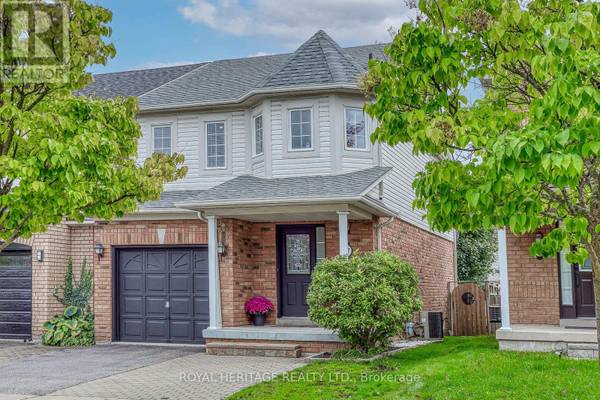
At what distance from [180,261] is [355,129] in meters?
5.26

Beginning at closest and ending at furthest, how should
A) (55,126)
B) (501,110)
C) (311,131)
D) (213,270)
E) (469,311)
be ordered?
(501,110) < (55,126) < (213,270) < (311,131) < (469,311)

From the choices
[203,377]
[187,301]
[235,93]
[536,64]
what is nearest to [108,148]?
[536,64]

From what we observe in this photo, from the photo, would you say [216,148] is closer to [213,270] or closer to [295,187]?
[295,187]

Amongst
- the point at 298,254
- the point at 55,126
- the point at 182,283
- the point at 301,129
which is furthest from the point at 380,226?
the point at 55,126

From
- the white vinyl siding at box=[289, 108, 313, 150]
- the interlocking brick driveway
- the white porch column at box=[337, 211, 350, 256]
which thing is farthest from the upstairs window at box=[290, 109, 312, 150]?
the interlocking brick driveway

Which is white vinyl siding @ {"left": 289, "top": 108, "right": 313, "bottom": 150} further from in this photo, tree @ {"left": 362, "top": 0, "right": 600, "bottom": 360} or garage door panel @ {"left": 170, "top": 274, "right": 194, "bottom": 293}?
tree @ {"left": 362, "top": 0, "right": 600, "bottom": 360}

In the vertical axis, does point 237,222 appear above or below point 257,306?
above

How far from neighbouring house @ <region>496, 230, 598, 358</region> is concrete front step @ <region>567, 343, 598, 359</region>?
0.77 meters

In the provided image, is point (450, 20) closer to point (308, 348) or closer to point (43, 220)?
point (43, 220)

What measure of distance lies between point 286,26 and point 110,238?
50.5 ft

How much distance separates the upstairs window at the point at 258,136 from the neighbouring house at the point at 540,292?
20.3ft

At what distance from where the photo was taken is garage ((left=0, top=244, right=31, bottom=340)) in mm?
16031

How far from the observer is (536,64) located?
4.51 meters

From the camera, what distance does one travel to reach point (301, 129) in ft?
48.9
